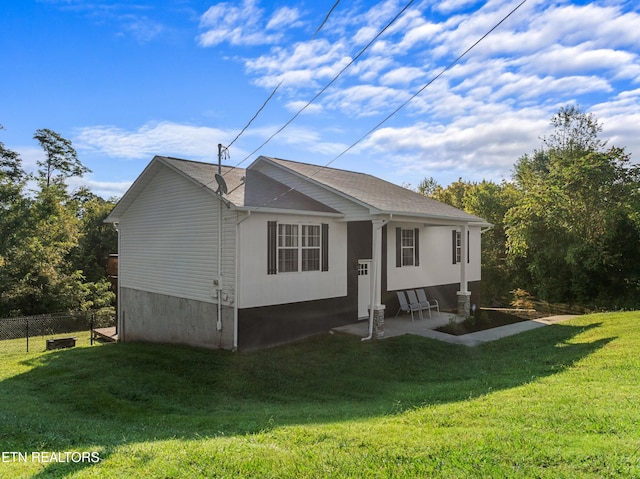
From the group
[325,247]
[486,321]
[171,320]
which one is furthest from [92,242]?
[486,321]

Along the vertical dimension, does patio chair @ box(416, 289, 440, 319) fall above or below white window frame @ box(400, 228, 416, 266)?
below

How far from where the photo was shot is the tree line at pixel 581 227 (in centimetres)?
1681

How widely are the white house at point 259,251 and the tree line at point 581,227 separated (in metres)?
5.45

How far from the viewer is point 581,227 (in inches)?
695

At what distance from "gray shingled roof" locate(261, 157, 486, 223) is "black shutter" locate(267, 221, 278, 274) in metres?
2.35

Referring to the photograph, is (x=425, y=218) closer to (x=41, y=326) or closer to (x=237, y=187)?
(x=237, y=187)

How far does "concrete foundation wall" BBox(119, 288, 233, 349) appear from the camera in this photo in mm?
10500

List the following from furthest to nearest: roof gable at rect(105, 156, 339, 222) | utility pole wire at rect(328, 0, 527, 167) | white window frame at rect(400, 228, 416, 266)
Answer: white window frame at rect(400, 228, 416, 266) → roof gable at rect(105, 156, 339, 222) → utility pole wire at rect(328, 0, 527, 167)

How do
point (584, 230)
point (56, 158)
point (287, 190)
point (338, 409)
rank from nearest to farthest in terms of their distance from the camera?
point (338, 409) → point (287, 190) → point (584, 230) → point (56, 158)

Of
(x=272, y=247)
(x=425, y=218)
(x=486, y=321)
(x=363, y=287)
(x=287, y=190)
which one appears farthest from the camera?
(x=486, y=321)

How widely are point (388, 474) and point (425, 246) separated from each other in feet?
39.7

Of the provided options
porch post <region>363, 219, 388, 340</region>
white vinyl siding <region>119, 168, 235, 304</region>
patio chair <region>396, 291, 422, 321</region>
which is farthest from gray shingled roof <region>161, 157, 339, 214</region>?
patio chair <region>396, 291, 422, 321</region>

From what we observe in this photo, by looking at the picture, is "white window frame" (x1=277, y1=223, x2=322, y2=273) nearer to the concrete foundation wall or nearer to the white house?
the white house

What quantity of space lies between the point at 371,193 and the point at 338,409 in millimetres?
8036
